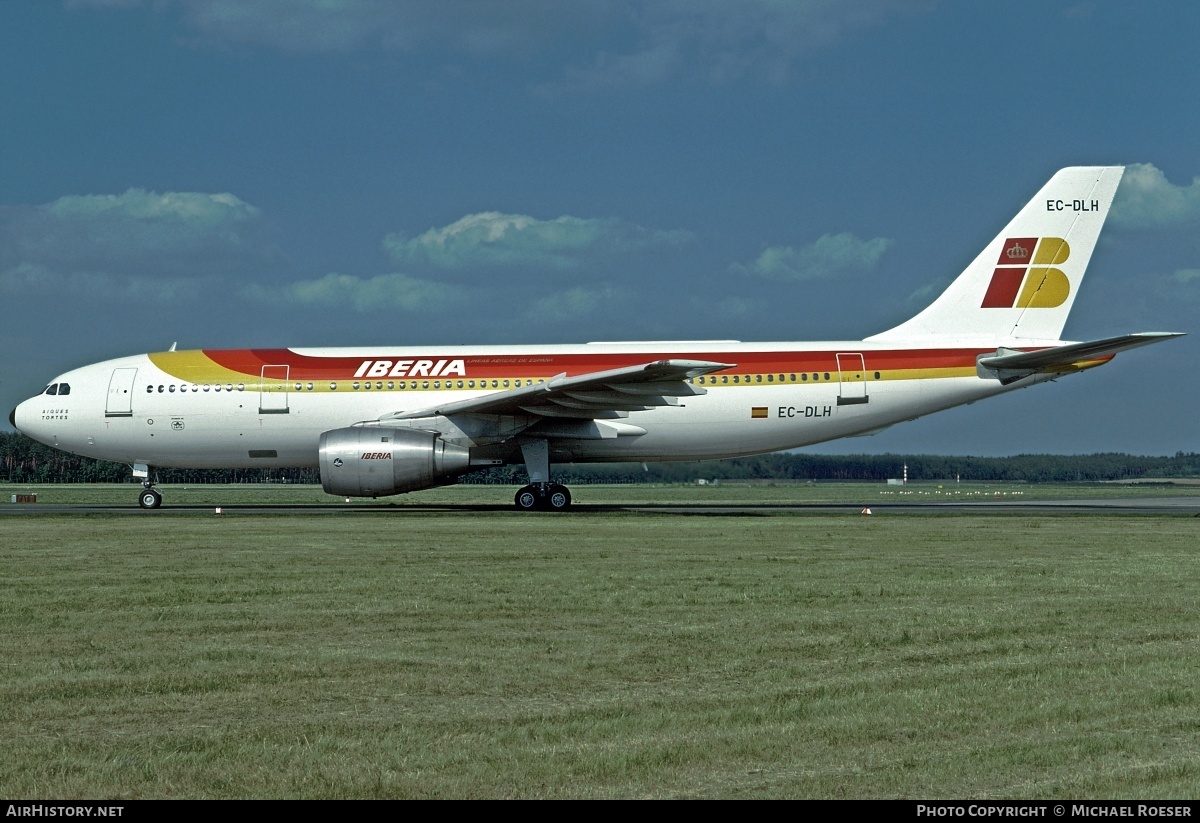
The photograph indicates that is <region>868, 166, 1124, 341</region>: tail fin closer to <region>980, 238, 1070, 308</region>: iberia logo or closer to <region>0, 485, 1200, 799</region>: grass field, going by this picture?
<region>980, 238, 1070, 308</region>: iberia logo

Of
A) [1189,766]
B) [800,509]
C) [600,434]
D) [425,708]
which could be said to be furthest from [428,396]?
[1189,766]

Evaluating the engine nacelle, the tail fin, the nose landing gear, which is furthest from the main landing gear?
the nose landing gear

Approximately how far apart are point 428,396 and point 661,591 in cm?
1739

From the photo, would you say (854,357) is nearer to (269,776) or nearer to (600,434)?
(600,434)

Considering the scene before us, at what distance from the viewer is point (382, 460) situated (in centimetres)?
2511

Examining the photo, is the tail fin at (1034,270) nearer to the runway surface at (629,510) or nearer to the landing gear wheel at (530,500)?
the runway surface at (629,510)

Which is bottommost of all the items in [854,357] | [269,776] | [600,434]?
[269,776]

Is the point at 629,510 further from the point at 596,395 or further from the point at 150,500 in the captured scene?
the point at 150,500

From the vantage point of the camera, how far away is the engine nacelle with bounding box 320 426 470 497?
25.1 m

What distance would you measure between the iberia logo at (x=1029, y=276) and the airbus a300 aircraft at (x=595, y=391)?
1.3 inches

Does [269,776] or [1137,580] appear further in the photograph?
[1137,580]

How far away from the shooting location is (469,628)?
8852mm

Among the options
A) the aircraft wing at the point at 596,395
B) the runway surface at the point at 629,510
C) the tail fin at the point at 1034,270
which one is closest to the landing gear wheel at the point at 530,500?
the runway surface at the point at 629,510

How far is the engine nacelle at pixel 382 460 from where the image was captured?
82.5 ft
